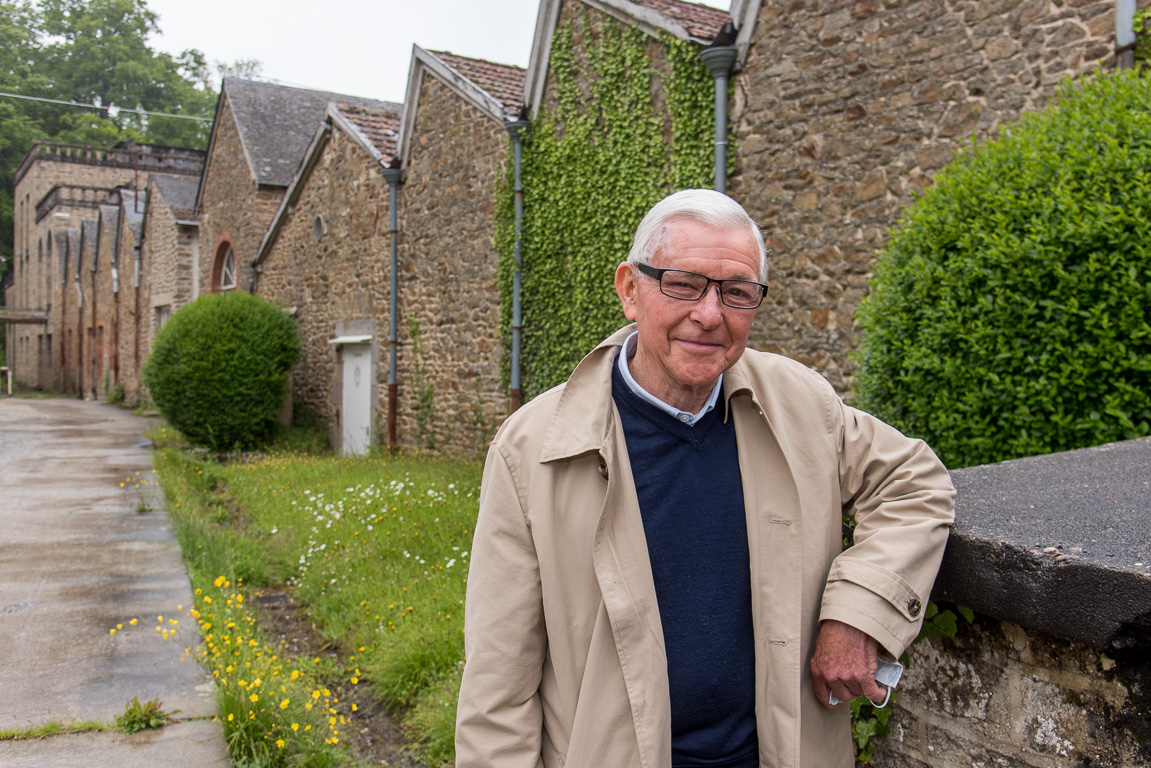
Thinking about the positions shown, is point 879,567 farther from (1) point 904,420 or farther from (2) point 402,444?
(2) point 402,444

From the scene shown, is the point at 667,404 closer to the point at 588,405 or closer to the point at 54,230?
the point at 588,405

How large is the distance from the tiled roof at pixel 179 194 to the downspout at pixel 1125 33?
2145 centimetres

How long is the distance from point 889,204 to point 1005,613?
203 inches

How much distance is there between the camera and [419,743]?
3.96m

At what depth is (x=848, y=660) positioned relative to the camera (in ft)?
5.41

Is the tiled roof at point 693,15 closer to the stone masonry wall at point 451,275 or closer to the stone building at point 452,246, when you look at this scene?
the stone building at point 452,246

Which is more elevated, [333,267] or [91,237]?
[91,237]

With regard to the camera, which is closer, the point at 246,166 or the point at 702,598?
the point at 702,598

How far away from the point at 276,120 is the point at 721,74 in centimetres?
1553

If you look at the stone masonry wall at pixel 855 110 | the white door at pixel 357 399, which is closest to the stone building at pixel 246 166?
the white door at pixel 357 399

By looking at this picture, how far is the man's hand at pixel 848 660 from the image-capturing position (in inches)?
64.7

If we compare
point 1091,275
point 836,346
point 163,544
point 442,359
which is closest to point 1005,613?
point 1091,275

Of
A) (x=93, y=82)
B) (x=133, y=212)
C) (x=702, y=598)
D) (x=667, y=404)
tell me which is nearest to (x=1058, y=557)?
(x=702, y=598)

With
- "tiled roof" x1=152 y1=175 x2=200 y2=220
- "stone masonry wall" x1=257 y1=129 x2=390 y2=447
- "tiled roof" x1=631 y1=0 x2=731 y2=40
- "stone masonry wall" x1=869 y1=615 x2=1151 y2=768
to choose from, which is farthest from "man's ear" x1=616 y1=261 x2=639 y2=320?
"tiled roof" x1=152 y1=175 x2=200 y2=220
